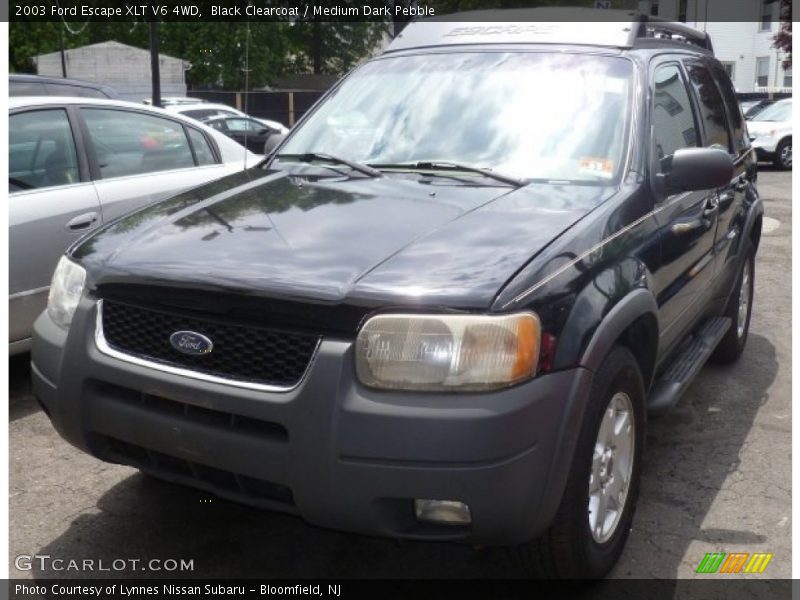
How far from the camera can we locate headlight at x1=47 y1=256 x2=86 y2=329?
10.4ft

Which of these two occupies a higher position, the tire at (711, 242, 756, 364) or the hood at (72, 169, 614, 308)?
the hood at (72, 169, 614, 308)

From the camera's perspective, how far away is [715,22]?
4550cm

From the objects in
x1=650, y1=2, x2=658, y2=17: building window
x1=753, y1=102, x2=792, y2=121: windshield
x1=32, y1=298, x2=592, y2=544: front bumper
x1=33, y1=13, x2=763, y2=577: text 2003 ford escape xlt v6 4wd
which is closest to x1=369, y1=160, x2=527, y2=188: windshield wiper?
x1=33, y1=13, x2=763, y2=577: text 2003 ford escape xlt v6 4wd

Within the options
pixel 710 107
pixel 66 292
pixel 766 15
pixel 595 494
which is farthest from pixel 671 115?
pixel 766 15

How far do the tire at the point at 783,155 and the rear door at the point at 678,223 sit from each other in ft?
56.2

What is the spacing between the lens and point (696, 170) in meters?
3.59

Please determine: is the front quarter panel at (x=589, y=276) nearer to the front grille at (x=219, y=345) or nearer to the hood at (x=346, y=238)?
the hood at (x=346, y=238)

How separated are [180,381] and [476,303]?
91 cm

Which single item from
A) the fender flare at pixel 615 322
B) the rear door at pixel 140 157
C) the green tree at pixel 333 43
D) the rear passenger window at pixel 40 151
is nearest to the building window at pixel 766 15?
the green tree at pixel 333 43

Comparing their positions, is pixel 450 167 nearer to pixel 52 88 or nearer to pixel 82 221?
pixel 82 221

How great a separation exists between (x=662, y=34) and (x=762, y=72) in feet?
148

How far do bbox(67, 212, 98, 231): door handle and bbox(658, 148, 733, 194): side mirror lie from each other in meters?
3.09
